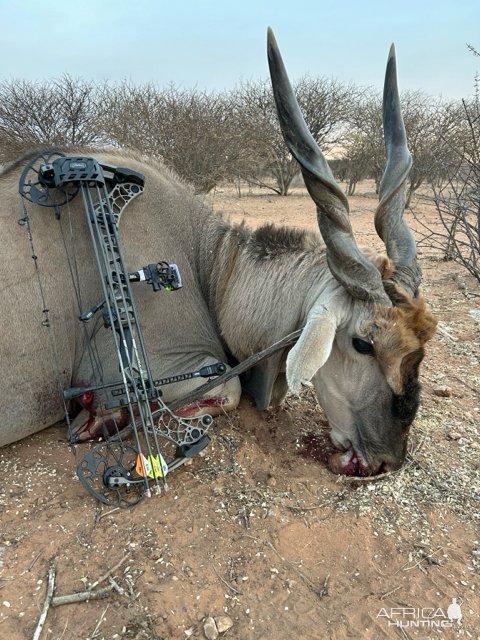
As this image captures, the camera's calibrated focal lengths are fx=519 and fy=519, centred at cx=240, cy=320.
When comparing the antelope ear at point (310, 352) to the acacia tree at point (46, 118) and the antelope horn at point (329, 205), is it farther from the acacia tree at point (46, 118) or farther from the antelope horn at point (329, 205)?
the acacia tree at point (46, 118)

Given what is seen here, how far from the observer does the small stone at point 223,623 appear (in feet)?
7.46

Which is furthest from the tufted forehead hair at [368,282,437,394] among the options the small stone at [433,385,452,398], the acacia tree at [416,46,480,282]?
the acacia tree at [416,46,480,282]

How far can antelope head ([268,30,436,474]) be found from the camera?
2840mm

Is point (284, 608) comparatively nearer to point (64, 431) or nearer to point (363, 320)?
point (363, 320)

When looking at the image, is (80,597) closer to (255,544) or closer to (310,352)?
(255,544)

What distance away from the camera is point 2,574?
2.52 m

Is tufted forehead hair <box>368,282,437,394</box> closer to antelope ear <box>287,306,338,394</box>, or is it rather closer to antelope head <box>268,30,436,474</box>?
antelope head <box>268,30,436,474</box>

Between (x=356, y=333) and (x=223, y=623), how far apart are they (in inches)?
64.7

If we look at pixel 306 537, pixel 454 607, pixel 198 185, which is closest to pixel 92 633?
pixel 306 537

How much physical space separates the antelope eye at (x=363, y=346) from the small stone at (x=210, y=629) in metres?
1.61

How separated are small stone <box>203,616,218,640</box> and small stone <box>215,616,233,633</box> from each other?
2 centimetres

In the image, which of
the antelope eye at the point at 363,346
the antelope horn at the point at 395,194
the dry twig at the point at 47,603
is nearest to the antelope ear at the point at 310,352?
the antelope eye at the point at 363,346

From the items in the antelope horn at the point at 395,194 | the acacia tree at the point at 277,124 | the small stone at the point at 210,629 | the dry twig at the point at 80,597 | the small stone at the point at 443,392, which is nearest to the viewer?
the small stone at the point at 210,629

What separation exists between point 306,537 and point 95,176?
2446mm
